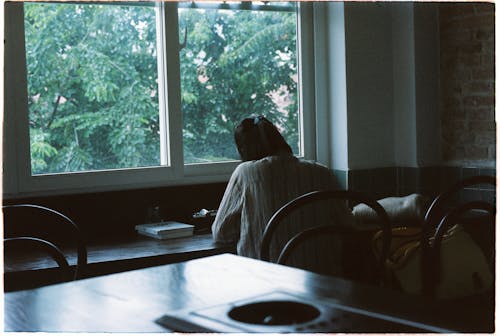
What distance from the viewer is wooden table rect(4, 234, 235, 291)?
2664 mm

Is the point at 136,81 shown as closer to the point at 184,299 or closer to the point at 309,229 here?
the point at 309,229

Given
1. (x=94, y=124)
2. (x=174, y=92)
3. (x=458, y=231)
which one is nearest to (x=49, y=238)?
(x=94, y=124)

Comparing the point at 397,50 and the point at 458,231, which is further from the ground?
the point at 397,50

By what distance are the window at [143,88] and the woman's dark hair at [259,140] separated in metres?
0.72

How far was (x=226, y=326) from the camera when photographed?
1.24m

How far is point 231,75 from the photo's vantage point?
399 cm

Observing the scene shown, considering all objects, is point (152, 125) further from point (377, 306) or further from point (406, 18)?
point (377, 306)

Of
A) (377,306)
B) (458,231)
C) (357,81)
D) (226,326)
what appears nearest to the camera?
(226,326)

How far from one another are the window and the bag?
4.49 ft

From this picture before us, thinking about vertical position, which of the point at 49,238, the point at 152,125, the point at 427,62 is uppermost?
the point at 427,62

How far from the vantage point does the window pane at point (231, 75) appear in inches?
152

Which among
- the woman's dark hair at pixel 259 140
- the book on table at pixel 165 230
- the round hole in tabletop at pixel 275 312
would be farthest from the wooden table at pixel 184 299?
the book on table at pixel 165 230

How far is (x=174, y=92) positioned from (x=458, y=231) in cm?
160

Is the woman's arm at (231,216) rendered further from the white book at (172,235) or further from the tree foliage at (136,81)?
the tree foliage at (136,81)
